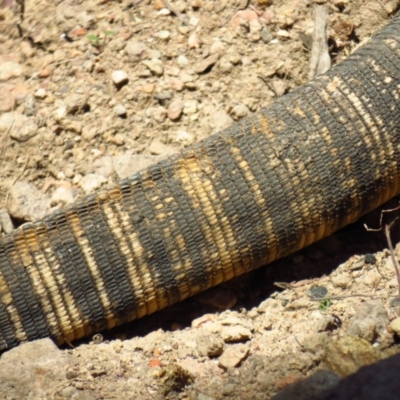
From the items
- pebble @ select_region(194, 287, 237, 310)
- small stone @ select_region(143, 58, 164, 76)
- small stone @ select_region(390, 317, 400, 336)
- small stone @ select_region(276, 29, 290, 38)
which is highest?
small stone @ select_region(276, 29, 290, 38)

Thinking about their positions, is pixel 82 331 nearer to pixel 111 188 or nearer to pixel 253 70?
pixel 111 188

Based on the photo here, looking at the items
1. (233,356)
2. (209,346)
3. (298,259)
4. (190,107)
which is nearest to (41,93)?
(190,107)

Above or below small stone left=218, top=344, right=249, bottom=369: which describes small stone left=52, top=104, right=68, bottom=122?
above

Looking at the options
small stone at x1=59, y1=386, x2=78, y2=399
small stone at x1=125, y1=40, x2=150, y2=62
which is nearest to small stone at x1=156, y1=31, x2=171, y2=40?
small stone at x1=125, y1=40, x2=150, y2=62

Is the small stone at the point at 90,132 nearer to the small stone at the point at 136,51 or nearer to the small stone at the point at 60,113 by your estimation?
the small stone at the point at 60,113

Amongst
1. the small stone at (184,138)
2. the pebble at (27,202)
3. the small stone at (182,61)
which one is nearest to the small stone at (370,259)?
the small stone at (184,138)

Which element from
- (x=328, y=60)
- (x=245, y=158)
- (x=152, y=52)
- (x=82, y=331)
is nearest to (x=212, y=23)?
(x=152, y=52)

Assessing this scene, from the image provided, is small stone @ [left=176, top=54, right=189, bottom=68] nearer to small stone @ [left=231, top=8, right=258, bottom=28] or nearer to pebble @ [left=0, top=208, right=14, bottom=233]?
small stone @ [left=231, top=8, right=258, bottom=28]
